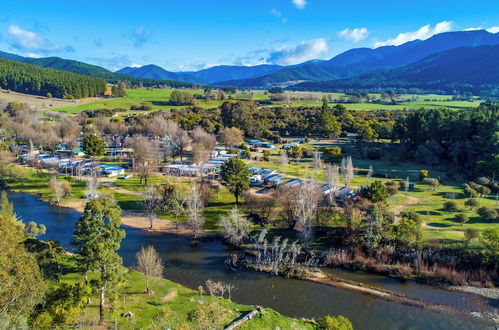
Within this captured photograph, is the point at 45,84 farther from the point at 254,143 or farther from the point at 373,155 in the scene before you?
the point at 373,155

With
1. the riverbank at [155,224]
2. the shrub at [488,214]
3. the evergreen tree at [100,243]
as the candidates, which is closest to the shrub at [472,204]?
the shrub at [488,214]

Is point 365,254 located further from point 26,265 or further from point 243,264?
point 26,265

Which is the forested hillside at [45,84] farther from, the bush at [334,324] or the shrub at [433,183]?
the bush at [334,324]

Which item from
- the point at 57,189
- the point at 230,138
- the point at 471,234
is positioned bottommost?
the point at 471,234

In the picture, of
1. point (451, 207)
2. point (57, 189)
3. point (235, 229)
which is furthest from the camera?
point (57, 189)

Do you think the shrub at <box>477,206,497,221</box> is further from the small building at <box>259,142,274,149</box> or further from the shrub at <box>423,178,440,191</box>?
the small building at <box>259,142,274,149</box>

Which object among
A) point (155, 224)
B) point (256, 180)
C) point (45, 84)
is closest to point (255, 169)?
point (256, 180)
